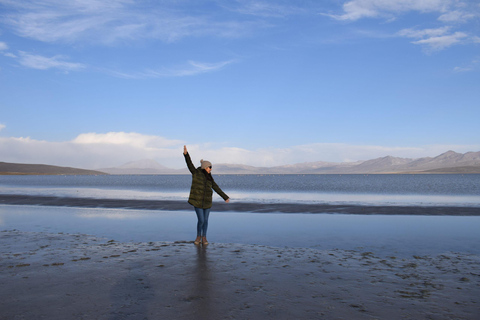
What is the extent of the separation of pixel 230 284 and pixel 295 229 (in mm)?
9304

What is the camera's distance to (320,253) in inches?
444

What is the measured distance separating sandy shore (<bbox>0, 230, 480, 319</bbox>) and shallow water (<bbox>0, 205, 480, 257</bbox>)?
155cm

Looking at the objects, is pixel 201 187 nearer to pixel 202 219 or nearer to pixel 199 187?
pixel 199 187

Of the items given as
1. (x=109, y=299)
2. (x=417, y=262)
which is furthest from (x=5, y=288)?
(x=417, y=262)

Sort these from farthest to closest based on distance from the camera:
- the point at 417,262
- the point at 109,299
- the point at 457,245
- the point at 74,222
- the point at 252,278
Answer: the point at 74,222
the point at 457,245
the point at 417,262
the point at 252,278
the point at 109,299

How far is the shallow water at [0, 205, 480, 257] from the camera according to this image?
42.5ft

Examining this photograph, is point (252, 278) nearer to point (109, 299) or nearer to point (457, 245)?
point (109, 299)

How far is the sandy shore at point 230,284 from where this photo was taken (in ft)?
20.1

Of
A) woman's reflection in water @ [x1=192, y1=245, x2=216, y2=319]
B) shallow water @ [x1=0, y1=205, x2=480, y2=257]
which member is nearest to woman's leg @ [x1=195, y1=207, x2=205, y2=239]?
shallow water @ [x1=0, y1=205, x2=480, y2=257]

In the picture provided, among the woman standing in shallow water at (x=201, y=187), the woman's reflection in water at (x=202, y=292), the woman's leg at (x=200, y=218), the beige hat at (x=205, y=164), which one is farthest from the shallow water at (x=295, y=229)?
the woman's reflection in water at (x=202, y=292)

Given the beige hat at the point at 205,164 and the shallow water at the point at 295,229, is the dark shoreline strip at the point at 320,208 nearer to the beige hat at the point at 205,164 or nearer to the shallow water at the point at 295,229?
the shallow water at the point at 295,229

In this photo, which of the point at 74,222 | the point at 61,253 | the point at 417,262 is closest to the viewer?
the point at 417,262

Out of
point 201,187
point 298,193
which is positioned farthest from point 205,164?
point 298,193

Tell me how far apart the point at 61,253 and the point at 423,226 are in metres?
15.6
